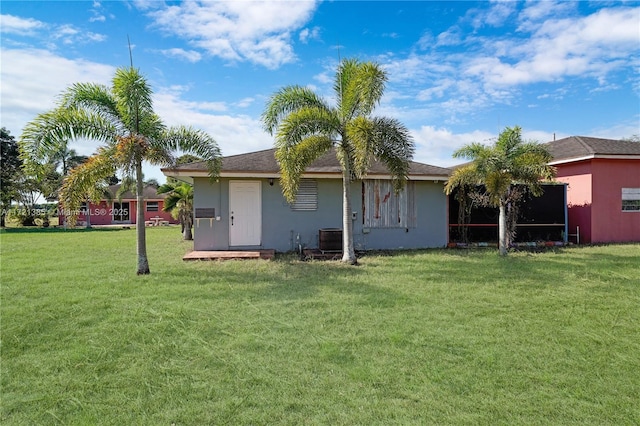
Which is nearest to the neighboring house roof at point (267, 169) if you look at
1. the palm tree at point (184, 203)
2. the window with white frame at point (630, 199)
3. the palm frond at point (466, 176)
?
the palm frond at point (466, 176)

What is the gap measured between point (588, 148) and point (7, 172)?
39122 mm

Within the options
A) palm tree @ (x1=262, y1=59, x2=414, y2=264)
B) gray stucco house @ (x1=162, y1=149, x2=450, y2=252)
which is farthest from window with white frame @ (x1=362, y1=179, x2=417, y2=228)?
palm tree @ (x1=262, y1=59, x2=414, y2=264)

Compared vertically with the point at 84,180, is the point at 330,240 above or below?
below

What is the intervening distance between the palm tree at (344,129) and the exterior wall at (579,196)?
950 cm

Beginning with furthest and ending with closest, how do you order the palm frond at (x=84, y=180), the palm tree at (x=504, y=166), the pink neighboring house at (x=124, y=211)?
the pink neighboring house at (x=124, y=211), the palm tree at (x=504, y=166), the palm frond at (x=84, y=180)

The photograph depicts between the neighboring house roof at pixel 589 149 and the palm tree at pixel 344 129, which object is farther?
the neighboring house roof at pixel 589 149

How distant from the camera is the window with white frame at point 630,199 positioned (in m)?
14.4

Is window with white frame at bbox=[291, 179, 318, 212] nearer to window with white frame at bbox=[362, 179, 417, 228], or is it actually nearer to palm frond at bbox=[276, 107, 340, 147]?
window with white frame at bbox=[362, 179, 417, 228]

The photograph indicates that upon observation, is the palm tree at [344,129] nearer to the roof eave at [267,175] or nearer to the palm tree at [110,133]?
the roof eave at [267,175]

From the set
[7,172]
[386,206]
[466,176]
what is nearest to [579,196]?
[466,176]

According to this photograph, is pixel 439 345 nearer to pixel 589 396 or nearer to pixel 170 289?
pixel 589 396

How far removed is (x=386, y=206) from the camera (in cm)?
1283

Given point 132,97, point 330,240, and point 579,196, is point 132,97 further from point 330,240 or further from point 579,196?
point 579,196

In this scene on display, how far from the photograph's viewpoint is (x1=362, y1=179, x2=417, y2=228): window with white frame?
12.7 m
